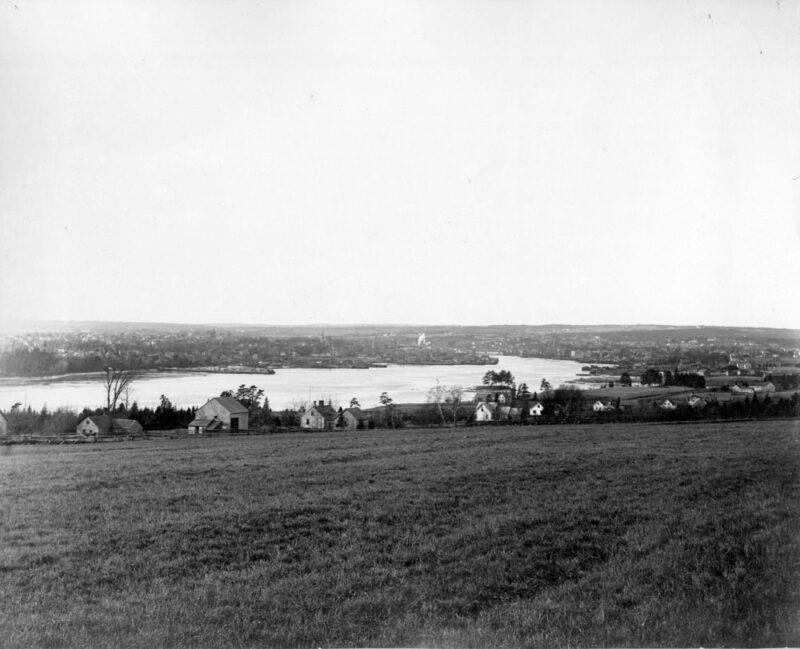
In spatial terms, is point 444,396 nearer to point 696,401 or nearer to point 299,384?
point 299,384

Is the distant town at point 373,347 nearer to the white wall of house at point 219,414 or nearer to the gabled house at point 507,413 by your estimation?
the white wall of house at point 219,414

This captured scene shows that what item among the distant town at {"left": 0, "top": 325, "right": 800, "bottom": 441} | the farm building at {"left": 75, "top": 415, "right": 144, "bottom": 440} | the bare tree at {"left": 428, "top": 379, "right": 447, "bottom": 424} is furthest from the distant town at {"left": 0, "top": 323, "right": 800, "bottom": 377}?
the farm building at {"left": 75, "top": 415, "right": 144, "bottom": 440}

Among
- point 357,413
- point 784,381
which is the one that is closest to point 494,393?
point 357,413

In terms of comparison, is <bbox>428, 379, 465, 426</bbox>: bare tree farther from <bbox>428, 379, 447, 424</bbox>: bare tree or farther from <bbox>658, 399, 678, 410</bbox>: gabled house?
<bbox>658, 399, 678, 410</bbox>: gabled house

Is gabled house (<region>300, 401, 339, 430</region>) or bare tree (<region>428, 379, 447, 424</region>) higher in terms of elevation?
bare tree (<region>428, 379, 447, 424</region>)

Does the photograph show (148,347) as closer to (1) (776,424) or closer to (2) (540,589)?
(2) (540,589)

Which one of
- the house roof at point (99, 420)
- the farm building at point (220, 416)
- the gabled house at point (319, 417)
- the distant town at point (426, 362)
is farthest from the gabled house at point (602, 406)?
the house roof at point (99, 420)

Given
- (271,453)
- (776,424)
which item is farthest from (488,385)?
(776,424)
